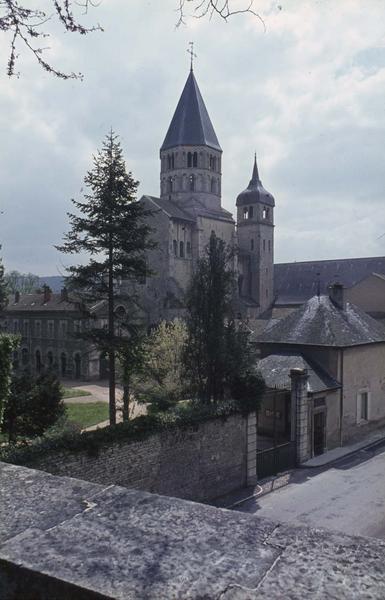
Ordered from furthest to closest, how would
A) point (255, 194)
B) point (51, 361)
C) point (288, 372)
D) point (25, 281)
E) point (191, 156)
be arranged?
point (25, 281) < point (255, 194) < point (191, 156) < point (51, 361) < point (288, 372)

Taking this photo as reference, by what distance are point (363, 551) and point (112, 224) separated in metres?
18.0

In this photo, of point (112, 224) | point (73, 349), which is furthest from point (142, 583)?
point (73, 349)

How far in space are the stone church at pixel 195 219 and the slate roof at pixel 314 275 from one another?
387 cm

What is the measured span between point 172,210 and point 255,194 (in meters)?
14.2

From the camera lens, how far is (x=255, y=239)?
64.5 m

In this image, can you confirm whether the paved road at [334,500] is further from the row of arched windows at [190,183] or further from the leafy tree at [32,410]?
the row of arched windows at [190,183]

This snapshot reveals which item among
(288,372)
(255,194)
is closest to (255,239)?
(255,194)

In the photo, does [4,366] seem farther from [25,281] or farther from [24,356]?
[25,281]

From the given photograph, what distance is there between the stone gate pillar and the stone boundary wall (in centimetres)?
344

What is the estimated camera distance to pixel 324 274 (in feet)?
226

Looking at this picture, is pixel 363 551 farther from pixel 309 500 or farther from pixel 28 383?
pixel 28 383

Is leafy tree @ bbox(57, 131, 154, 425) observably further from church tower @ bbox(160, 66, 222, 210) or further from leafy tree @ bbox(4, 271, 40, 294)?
leafy tree @ bbox(4, 271, 40, 294)

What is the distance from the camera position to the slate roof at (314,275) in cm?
6531

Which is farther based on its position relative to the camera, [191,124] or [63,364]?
[191,124]
